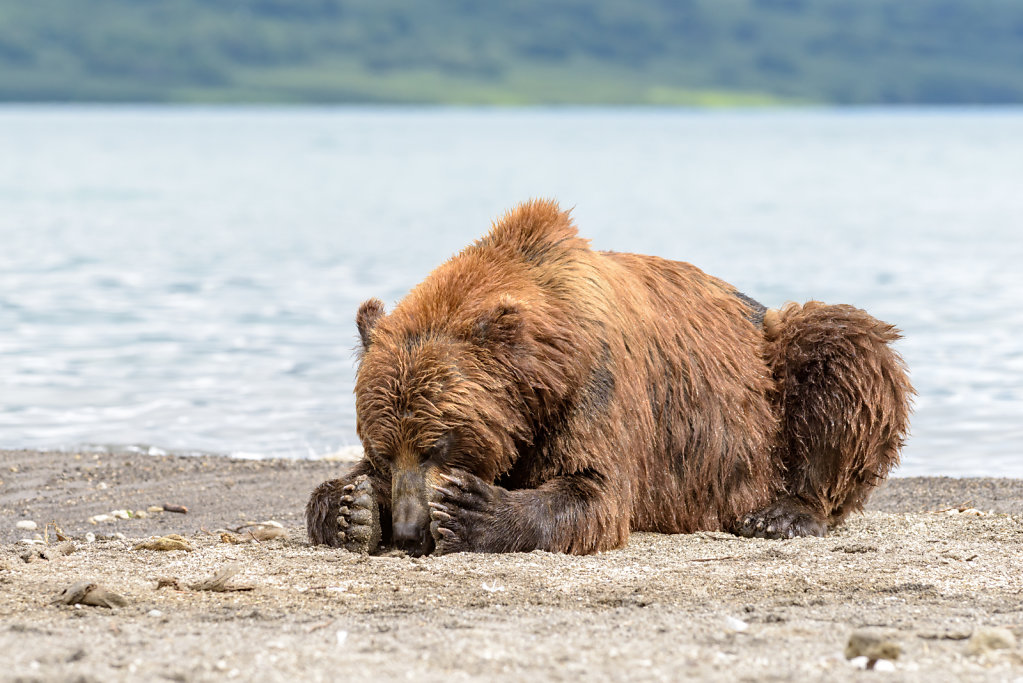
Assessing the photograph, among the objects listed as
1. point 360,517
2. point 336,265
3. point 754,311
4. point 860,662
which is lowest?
point 860,662

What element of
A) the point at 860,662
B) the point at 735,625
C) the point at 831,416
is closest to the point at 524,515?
the point at 735,625

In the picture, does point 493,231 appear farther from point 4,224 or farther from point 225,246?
point 4,224

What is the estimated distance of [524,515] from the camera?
20.8ft

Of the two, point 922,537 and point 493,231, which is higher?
point 493,231

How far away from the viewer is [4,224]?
36.5m

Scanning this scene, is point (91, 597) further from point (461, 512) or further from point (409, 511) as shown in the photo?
point (461, 512)

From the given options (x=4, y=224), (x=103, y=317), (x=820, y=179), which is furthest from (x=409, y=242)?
(x=820, y=179)

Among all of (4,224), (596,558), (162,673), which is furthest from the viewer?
(4,224)

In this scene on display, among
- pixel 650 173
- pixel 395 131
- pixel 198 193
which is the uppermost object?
pixel 395 131

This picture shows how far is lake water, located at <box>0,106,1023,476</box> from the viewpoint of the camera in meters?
13.4

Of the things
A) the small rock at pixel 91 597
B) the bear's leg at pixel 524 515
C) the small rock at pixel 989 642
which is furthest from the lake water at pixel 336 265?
the small rock at pixel 989 642

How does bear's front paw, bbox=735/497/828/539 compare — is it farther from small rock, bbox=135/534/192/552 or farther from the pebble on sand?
small rock, bbox=135/534/192/552

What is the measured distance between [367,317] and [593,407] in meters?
1.24

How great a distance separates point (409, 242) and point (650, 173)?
147 feet
